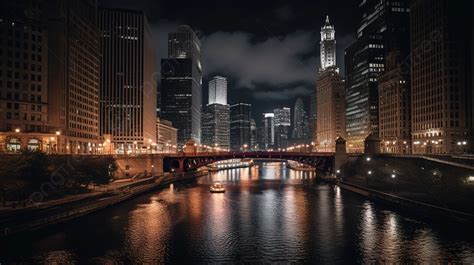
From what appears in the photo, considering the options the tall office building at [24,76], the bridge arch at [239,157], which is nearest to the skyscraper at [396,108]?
the bridge arch at [239,157]

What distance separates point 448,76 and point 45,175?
12564 centimetres

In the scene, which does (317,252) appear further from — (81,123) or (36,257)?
(81,123)

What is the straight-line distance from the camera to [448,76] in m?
135

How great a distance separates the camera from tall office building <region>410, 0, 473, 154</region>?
133500 millimetres

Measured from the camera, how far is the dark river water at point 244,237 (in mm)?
42812

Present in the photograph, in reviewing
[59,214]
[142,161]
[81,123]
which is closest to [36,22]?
[81,123]

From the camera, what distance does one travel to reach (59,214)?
188ft

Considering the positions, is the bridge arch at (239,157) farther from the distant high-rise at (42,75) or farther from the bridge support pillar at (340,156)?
the distant high-rise at (42,75)

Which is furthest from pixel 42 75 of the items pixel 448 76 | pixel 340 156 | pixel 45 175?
pixel 448 76

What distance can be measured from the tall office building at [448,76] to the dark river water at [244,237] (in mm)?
74759

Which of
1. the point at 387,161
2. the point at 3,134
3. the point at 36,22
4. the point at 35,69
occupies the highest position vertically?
the point at 36,22

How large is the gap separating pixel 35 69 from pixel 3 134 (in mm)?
23071

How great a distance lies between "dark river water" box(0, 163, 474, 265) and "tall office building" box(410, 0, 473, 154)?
74759 mm

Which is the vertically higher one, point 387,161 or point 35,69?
point 35,69
